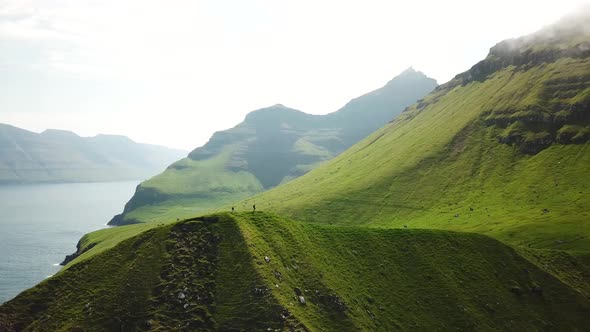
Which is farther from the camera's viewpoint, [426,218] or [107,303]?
[426,218]

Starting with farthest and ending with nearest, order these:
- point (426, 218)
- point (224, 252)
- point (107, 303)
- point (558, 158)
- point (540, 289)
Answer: point (558, 158) < point (426, 218) < point (540, 289) < point (224, 252) < point (107, 303)

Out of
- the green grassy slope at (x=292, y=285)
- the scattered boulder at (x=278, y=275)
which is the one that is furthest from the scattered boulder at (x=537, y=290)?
the scattered boulder at (x=278, y=275)

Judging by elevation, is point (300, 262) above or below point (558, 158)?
above

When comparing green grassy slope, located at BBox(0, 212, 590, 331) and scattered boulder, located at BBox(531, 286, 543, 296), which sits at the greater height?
green grassy slope, located at BBox(0, 212, 590, 331)

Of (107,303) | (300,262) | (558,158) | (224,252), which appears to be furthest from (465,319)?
(558,158)

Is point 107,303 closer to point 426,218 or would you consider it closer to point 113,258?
point 113,258

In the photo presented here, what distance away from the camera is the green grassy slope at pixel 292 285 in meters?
66.9

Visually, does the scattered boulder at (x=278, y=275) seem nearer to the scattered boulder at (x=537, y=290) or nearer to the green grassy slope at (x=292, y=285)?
the green grassy slope at (x=292, y=285)

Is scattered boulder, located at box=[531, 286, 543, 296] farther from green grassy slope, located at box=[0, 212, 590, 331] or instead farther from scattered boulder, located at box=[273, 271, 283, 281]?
scattered boulder, located at box=[273, 271, 283, 281]

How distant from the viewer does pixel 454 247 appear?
9506 cm

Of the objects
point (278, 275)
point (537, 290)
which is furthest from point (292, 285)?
point (537, 290)

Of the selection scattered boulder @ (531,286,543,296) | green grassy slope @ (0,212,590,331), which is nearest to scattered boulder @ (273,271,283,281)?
green grassy slope @ (0,212,590,331)

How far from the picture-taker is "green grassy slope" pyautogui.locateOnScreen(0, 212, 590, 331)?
66.9 m

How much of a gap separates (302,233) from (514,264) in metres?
45.9
